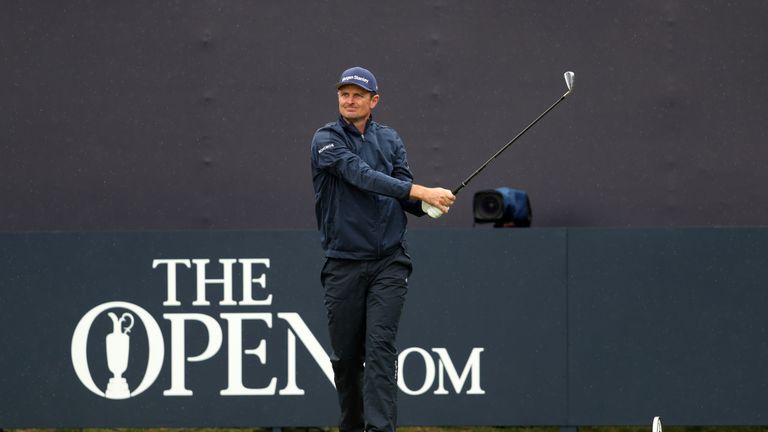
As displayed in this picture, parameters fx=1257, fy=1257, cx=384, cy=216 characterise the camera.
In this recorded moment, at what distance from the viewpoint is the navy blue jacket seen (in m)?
5.14

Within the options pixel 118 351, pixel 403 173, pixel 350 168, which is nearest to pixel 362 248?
pixel 350 168

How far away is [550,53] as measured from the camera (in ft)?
24.7

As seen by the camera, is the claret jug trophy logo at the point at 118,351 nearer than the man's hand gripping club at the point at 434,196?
No

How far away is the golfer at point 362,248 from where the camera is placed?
5.14 metres

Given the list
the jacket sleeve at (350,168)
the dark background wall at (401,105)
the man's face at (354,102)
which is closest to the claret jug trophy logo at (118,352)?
the dark background wall at (401,105)

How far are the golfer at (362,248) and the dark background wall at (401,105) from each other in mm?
2172

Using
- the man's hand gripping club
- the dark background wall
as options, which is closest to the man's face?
the man's hand gripping club

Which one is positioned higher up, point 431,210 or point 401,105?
point 401,105

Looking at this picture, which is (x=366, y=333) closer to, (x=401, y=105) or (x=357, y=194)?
(x=357, y=194)

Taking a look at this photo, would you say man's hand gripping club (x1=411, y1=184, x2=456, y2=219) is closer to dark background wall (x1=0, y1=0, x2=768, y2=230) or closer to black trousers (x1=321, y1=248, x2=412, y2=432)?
black trousers (x1=321, y1=248, x2=412, y2=432)

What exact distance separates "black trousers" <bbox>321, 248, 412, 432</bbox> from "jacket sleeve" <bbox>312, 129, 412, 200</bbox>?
1.08 ft

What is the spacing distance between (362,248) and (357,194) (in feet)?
0.78

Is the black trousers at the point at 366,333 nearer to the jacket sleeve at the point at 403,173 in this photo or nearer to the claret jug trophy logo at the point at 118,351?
the jacket sleeve at the point at 403,173

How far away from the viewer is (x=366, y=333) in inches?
207
